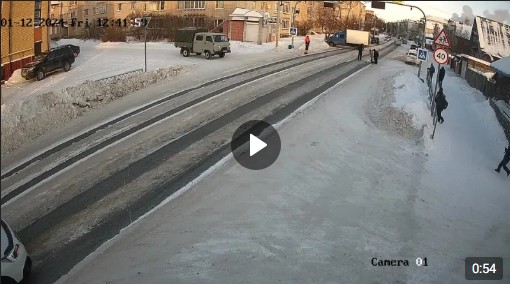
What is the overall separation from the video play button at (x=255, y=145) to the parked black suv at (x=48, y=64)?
11346 millimetres

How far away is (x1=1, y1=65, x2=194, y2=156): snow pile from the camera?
11714 mm

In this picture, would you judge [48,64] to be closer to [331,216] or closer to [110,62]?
[110,62]

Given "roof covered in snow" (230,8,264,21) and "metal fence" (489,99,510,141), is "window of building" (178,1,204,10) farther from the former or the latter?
"metal fence" (489,99,510,141)

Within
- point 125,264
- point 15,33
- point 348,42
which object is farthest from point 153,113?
point 348,42

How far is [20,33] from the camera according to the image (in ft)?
60.7

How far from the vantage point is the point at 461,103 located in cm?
2362

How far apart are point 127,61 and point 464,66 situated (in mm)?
30435

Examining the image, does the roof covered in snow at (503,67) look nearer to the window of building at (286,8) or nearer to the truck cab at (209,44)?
the truck cab at (209,44)

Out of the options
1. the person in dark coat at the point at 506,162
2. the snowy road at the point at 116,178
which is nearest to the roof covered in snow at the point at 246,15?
the snowy road at the point at 116,178

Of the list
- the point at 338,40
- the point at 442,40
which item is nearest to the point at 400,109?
the point at 442,40

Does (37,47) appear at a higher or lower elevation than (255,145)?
higher

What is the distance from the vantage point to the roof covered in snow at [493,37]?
119 feet

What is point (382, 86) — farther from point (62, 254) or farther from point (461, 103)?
point (62, 254)

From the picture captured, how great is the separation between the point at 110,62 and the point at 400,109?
62.0ft
